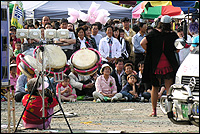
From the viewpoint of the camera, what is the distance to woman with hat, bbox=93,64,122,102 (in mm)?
13953

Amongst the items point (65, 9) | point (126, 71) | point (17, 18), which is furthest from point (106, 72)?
point (65, 9)

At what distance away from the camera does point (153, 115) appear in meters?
10.5

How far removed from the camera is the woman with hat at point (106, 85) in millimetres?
Result: 13953

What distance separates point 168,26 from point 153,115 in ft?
5.91

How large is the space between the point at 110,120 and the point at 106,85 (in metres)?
4.09

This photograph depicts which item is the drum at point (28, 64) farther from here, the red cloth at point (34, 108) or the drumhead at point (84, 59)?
the red cloth at point (34, 108)

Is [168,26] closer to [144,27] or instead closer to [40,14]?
[144,27]

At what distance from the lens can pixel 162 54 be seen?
32.9ft

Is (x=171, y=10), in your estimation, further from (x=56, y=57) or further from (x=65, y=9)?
(x=56, y=57)

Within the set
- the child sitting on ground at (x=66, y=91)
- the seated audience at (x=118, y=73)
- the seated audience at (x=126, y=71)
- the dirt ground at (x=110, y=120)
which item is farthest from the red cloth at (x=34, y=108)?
the seated audience at (x=118, y=73)

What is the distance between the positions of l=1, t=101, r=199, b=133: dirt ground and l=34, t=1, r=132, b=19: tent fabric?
6680mm

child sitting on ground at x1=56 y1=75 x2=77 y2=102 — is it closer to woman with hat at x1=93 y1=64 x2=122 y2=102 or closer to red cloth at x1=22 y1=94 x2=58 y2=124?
woman with hat at x1=93 y1=64 x2=122 y2=102

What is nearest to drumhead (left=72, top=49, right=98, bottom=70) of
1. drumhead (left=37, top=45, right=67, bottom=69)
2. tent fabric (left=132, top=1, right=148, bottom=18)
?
drumhead (left=37, top=45, right=67, bottom=69)

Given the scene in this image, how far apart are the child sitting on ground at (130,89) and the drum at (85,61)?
1.93 m
